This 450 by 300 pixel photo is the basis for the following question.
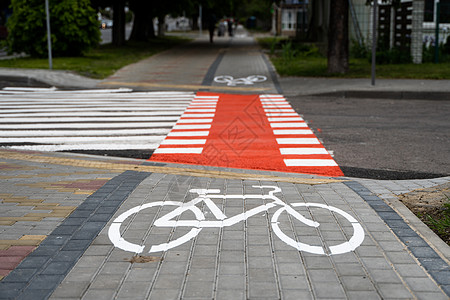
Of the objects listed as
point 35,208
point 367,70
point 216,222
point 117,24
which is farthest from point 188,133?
point 117,24

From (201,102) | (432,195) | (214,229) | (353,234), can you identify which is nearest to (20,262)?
(214,229)

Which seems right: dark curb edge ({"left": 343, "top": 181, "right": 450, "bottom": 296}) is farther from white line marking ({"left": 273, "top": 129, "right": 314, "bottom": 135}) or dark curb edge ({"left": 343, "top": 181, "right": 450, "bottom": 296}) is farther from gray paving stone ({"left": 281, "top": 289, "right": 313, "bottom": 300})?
white line marking ({"left": 273, "top": 129, "right": 314, "bottom": 135})

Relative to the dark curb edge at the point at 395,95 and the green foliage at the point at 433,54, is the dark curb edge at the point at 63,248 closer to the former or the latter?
the dark curb edge at the point at 395,95

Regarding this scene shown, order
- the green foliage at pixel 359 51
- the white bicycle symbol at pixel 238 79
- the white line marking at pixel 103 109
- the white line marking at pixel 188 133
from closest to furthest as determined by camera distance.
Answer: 1. the white line marking at pixel 188 133
2. the white line marking at pixel 103 109
3. the white bicycle symbol at pixel 238 79
4. the green foliage at pixel 359 51

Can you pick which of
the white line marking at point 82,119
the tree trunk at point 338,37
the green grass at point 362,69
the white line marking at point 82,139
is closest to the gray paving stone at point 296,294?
the white line marking at point 82,139

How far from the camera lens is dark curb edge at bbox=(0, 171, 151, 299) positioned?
405cm

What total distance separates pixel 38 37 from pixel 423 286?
81.8 feet

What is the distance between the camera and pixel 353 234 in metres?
5.20

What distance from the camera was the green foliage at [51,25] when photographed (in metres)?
26.2

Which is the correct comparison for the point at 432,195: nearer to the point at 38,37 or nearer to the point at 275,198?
the point at 275,198

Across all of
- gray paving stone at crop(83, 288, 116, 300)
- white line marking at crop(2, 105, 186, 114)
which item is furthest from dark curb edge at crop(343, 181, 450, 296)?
white line marking at crop(2, 105, 186, 114)

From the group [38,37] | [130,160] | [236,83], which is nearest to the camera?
[130,160]

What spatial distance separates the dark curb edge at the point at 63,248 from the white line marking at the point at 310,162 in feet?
8.65

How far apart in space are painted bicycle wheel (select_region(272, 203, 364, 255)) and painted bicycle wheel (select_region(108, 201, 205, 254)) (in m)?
0.73
